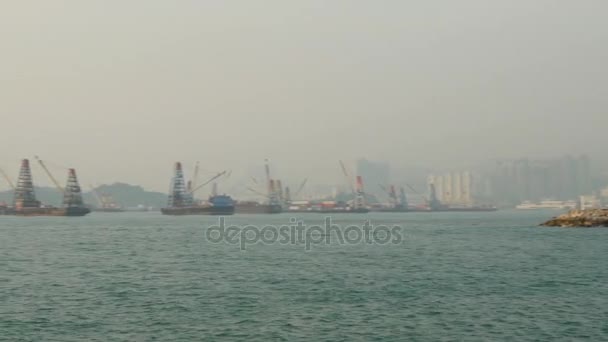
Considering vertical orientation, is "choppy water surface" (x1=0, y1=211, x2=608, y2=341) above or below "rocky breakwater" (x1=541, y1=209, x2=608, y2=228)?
below

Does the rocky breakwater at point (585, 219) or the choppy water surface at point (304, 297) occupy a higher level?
the rocky breakwater at point (585, 219)

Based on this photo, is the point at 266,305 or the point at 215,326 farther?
the point at 266,305

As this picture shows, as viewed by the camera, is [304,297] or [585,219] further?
[585,219]

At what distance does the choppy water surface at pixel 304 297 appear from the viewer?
34469 mm

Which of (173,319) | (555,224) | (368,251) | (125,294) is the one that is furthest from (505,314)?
(555,224)

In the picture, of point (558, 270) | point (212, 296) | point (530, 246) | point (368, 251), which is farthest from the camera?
point (530, 246)

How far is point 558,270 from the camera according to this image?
208 feet

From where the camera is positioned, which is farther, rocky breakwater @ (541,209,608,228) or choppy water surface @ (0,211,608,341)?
rocky breakwater @ (541,209,608,228)

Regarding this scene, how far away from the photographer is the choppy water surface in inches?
1357

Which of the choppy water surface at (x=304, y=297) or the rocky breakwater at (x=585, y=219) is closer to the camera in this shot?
the choppy water surface at (x=304, y=297)

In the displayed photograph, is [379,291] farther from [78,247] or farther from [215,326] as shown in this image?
[78,247]

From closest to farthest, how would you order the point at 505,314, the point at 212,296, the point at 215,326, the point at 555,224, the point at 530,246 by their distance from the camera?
the point at 215,326
the point at 505,314
the point at 212,296
the point at 530,246
the point at 555,224

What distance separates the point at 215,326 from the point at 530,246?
234 ft

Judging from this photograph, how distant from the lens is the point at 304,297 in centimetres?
4562
